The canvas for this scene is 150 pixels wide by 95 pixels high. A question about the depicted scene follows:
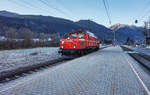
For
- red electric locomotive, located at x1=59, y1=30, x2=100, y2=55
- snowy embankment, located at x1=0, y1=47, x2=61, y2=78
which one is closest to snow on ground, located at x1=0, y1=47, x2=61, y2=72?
snowy embankment, located at x1=0, y1=47, x2=61, y2=78

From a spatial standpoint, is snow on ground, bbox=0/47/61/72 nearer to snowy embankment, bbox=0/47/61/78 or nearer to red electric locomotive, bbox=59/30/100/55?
snowy embankment, bbox=0/47/61/78

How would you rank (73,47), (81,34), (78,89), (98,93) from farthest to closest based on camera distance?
(81,34) < (73,47) < (78,89) < (98,93)

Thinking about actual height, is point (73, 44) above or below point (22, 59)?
above

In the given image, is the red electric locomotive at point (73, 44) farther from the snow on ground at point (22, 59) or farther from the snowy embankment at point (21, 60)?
the snow on ground at point (22, 59)

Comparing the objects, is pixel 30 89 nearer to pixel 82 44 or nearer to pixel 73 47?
pixel 73 47

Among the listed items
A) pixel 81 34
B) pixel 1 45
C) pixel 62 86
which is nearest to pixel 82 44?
pixel 81 34

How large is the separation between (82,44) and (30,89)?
13406mm

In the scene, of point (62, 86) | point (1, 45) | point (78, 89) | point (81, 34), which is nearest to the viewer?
point (78, 89)

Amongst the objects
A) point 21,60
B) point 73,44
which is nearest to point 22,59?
point 21,60

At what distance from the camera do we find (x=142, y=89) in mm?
5156

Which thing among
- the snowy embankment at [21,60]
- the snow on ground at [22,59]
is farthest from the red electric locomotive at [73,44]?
the snow on ground at [22,59]

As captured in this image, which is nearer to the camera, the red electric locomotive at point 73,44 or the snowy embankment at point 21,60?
the snowy embankment at point 21,60

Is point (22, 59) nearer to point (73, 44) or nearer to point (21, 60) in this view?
point (21, 60)

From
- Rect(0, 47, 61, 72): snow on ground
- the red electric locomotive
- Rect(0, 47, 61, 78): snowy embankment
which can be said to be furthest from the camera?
the red electric locomotive
